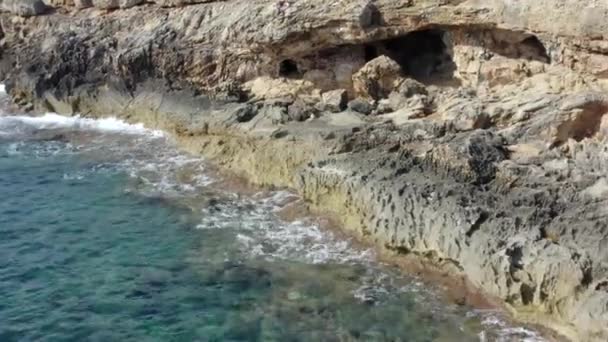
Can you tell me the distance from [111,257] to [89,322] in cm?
313

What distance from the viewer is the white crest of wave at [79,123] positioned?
2836 cm

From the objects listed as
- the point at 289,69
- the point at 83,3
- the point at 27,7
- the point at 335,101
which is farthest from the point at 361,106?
the point at 27,7

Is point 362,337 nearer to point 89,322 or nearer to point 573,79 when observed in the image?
point 89,322

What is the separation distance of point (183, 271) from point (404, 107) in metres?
8.97

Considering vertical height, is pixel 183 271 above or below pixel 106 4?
below

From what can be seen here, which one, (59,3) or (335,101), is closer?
(335,101)

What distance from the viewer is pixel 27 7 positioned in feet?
111

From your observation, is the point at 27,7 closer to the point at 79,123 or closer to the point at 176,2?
the point at 79,123

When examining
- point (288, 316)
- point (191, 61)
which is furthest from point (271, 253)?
point (191, 61)

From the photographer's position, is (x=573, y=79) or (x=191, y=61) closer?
(x=573, y=79)

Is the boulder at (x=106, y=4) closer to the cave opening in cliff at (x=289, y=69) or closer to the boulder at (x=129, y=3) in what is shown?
the boulder at (x=129, y=3)

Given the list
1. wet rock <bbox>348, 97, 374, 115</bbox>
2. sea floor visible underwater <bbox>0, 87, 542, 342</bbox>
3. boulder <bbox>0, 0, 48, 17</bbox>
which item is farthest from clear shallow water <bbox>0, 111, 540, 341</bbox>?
boulder <bbox>0, 0, 48, 17</bbox>

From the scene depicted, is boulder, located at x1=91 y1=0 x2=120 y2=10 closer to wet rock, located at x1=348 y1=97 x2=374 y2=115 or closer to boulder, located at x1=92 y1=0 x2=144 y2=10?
boulder, located at x1=92 y1=0 x2=144 y2=10

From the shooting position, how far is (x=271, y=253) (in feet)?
61.9
